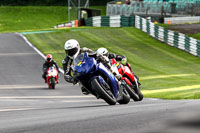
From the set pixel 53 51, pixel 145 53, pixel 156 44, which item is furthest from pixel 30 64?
pixel 156 44

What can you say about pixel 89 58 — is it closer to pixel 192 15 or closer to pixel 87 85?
pixel 87 85

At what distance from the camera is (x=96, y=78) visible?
9.37 meters

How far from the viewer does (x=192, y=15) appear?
153 ft

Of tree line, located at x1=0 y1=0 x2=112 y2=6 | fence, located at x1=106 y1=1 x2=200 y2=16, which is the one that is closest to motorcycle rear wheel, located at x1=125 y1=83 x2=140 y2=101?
fence, located at x1=106 y1=1 x2=200 y2=16

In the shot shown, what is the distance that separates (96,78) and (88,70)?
24 centimetres

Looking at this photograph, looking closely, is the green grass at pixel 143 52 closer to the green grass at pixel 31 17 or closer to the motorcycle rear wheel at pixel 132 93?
the motorcycle rear wheel at pixel 132 93

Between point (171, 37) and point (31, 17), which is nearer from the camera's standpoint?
point (171, 37)

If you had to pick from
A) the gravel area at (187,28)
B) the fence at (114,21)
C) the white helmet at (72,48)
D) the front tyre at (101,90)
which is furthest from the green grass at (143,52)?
the white helmet at (72,48)

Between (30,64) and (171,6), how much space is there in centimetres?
2522

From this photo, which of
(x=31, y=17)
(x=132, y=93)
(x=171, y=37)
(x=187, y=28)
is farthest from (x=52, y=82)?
(x=31, y=17)

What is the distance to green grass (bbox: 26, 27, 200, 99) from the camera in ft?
68.2

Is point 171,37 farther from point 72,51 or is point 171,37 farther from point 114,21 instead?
point 72,51

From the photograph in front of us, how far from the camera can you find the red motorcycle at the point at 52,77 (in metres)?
18.2

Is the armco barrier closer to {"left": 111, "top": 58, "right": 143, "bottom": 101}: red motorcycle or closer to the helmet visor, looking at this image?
{"left": 111, "top": 58, "right": 143, "bottom": 101}: red motorcycle
